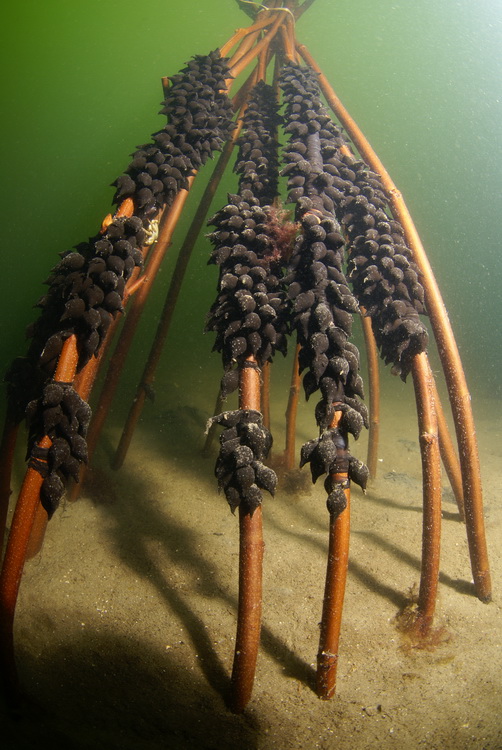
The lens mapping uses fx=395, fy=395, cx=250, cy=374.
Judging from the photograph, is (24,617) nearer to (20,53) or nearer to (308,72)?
(308,72)

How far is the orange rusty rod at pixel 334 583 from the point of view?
4.70 feet

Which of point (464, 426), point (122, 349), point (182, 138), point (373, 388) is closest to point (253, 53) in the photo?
point (182, 138)

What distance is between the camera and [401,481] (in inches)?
158

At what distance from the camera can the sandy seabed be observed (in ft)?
4.93

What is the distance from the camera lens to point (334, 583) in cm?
146

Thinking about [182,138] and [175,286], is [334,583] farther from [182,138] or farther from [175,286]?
[175,286]

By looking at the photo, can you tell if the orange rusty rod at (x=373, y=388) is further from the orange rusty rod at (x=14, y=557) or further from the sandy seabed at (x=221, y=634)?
the orange rusty rod at (x=14, y=557)

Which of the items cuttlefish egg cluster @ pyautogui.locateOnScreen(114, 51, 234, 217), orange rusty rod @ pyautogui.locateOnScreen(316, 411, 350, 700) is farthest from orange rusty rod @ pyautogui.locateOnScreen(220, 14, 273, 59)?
orange rusty rod @ pyautogui.locateOnScreen(316, 411, 350, 700)

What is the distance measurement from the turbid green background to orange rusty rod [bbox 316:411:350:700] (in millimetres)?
7751

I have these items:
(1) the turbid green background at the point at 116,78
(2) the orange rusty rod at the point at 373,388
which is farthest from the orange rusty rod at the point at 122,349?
(1) the turbid green background at the point at 116,78

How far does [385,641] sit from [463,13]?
18185 mm

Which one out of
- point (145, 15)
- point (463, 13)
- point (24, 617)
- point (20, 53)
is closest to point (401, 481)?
point (24, 617)

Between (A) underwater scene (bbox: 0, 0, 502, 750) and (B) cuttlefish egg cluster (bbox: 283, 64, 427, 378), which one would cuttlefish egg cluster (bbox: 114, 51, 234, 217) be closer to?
(A) underwater scene (bbox: 0, 0, 502, 750)

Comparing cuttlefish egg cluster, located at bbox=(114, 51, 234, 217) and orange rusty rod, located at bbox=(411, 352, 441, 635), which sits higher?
cuttlefish egg cluster, located at bbox=(114, 51, 234, 217)
